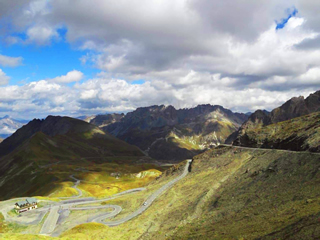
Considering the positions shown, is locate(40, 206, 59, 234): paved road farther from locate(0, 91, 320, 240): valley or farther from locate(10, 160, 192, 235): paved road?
locate(0, 91, 320, 240): valley

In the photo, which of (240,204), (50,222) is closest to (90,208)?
(50,222)

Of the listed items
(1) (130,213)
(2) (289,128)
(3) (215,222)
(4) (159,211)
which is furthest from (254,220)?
(2) (289,128)

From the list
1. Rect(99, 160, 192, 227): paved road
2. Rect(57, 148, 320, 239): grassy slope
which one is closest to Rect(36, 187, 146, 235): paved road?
Rect(99, 160, 192, 227): paved road

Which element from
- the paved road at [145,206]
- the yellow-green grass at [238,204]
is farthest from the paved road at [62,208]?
the paved road at [145,206]

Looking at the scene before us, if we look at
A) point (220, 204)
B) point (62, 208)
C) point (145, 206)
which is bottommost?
point (62, 208)

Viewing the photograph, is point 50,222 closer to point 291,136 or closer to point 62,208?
point 62,208
